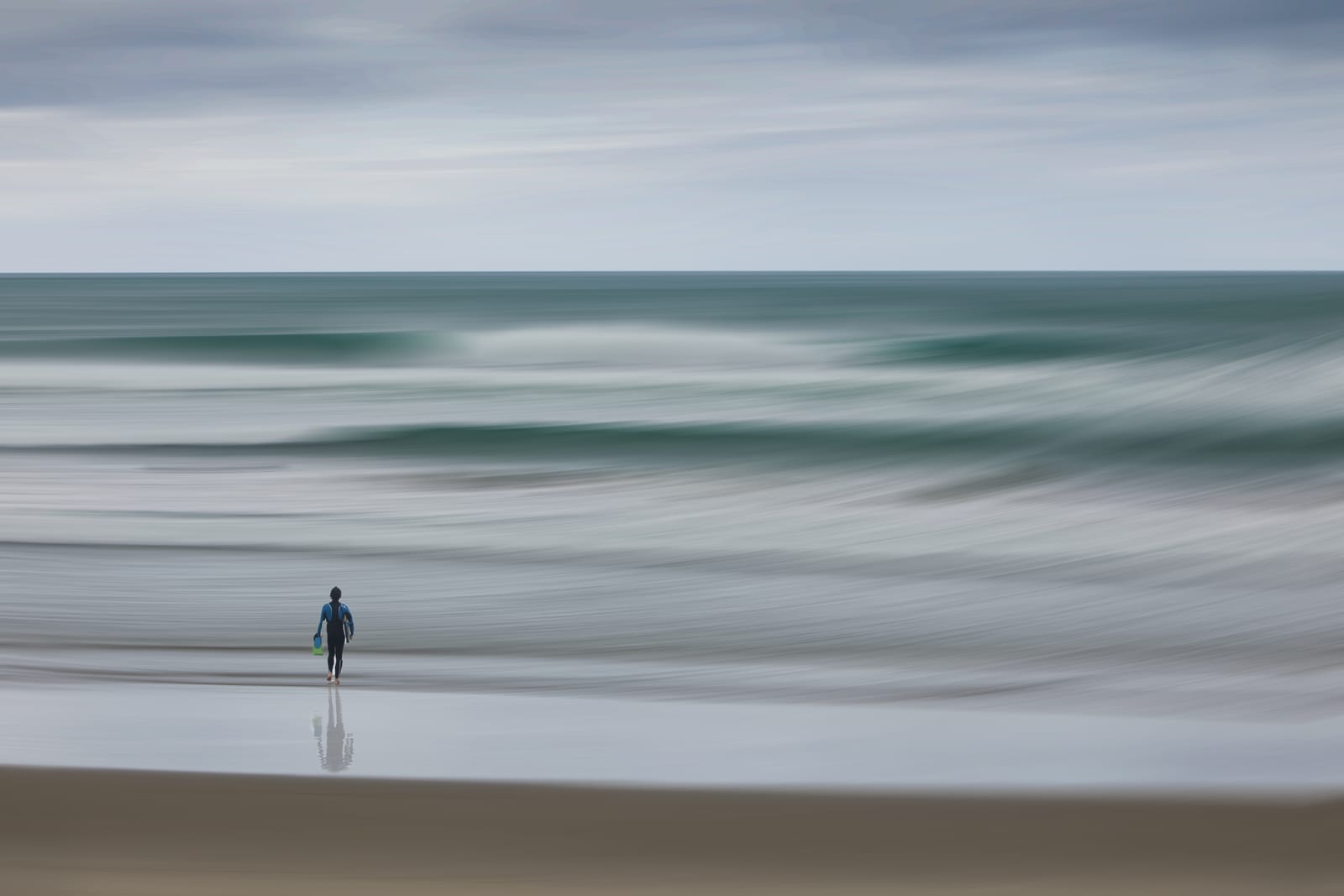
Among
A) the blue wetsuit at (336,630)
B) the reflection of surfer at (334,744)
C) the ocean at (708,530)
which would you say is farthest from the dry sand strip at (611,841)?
the ocean at (708,530)

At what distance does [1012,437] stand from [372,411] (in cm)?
1458

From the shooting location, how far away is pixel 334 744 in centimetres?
730

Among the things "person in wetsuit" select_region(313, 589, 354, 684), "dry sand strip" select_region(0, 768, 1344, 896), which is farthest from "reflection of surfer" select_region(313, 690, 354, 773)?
"person in wetsuit" select_region(313, 589, 354, 684)

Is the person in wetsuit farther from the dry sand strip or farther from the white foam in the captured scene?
the white foam

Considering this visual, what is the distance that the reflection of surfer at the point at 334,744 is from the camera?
22.8ft

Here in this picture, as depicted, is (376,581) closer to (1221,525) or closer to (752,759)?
(752,759)

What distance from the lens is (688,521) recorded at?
16.4 metres

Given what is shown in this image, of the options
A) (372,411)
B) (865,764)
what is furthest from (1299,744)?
(372,411)

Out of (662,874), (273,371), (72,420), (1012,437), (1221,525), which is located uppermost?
(273,371)

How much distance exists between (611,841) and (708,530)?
9730 millimetres

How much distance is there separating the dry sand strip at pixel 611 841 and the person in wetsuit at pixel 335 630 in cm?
178

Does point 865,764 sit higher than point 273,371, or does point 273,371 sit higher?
point 273,371

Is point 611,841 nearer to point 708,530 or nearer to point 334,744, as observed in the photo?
point 334,744

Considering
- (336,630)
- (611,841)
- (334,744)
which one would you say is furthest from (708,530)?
(611,841)
